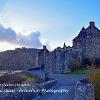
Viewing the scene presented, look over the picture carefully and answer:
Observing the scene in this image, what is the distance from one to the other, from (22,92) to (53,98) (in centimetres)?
860

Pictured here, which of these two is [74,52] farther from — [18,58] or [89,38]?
[18,58]

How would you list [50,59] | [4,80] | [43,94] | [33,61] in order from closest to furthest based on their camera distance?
[43,94], [4,80], [50,59], [33,61]

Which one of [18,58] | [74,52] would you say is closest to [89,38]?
[74,52]

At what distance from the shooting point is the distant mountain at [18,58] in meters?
130

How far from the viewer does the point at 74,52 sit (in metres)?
103

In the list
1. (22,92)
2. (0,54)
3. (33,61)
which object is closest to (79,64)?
(33,61)

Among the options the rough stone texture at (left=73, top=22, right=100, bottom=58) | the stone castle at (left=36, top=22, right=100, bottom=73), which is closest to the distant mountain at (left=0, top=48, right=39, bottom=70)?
the stone castle at (left=36, top=22, right=100, bottom=73)

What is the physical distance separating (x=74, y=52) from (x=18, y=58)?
1401 inches

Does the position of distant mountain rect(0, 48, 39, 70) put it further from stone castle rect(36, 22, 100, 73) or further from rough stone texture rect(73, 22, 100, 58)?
rough stone texture rect(73, 22, 100, 58)

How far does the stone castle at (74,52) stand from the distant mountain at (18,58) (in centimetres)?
1782

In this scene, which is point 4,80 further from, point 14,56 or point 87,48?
point 14,56

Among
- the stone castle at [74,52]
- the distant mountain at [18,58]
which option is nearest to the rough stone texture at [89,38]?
the stone castle at [74,52]

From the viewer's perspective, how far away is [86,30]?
4498 inches

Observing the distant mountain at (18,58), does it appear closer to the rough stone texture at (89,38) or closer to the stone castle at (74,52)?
the stone castle at (74,52)
